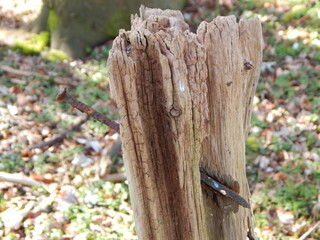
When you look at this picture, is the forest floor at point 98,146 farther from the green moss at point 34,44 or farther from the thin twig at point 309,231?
the green moss at point 34,44

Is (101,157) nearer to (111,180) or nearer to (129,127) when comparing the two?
(111,180)

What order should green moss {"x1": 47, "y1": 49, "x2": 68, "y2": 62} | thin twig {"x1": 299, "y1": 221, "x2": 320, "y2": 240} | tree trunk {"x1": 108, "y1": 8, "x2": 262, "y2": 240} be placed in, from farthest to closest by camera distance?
green moss {"x1": 47, "y1": 49, "x2": 68, "y2": 62}
thin twig {"x1": 299, "y1": 221, "x2": 320, "y2": 240}
tree trunk {"x1": 108, "y1": 8, "x2": 262, "y2": 240}

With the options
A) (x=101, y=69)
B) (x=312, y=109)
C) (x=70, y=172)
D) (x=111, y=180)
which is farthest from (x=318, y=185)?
(x=101, y=69)

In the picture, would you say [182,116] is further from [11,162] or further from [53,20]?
[53,20]

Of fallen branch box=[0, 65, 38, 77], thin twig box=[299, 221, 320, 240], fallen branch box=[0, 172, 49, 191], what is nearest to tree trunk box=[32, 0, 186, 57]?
fallen branch box=[0, 65, 38, 77]

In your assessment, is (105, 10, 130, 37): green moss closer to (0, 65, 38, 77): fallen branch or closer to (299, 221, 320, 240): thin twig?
(0, 65, 38, 77): fallen branch

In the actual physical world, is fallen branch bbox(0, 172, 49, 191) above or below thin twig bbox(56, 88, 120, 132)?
below
